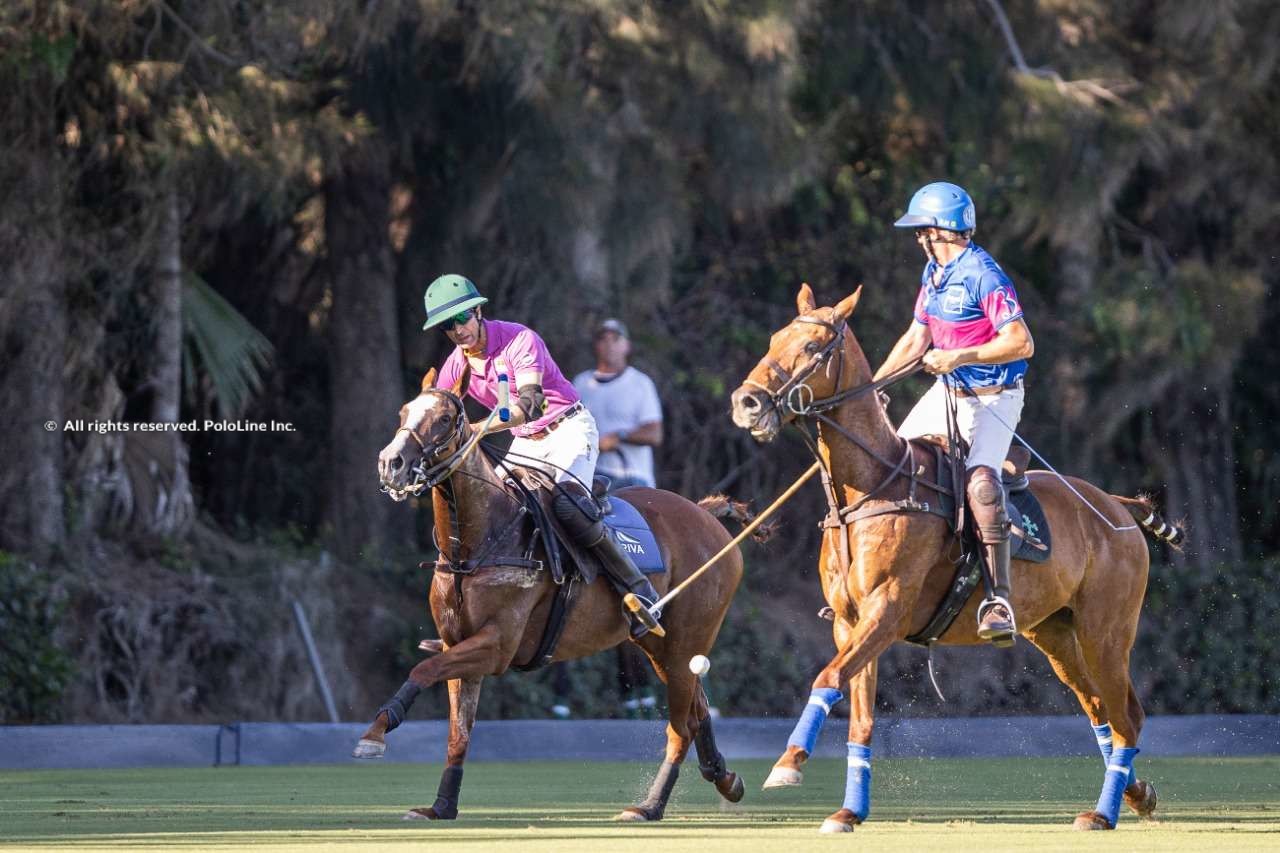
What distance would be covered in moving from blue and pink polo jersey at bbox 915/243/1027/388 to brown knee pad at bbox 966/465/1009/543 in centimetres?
49

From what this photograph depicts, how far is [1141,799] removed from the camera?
28.0ft

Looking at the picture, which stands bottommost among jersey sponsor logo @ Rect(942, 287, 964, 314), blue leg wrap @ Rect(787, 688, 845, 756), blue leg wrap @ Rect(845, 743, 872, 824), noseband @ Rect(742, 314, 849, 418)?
blue leg wrap @ Rect(845, 743, 872, 824)

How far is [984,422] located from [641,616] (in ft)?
5.78

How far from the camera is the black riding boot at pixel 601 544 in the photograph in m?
9.23

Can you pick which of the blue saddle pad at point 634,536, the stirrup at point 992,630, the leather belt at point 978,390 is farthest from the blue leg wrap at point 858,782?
the blue saddle pad at point 634,536

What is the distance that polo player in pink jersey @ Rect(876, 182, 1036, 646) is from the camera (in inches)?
320

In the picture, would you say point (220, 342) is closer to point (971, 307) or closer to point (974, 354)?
point (971, 307)

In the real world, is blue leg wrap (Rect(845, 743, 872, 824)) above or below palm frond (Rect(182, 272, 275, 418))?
above

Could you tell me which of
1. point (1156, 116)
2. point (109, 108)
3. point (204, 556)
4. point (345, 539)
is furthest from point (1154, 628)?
point (109, 108)

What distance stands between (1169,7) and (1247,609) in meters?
5.11

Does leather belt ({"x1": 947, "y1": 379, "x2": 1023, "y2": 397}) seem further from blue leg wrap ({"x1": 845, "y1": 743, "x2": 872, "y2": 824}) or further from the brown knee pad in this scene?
blue leg wrap ({"x1": 845, "y1": 743, "x2": 872, "y2": 824})

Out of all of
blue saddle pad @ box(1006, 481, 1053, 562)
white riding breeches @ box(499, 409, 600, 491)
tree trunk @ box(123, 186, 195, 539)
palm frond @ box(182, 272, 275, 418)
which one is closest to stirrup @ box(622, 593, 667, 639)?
white riding breeches @ box(499, 409, 600, 491)

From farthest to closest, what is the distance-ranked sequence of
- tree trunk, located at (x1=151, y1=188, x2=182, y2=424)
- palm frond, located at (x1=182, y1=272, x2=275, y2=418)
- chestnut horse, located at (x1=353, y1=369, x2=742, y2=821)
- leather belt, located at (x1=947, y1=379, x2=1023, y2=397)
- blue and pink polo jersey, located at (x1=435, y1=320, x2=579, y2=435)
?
1. palm frond, located at (x1=182, y1=272, x2=275, y2=418)
2. tree trunk, located at (x1=151, y1=188, x2=182, y2=424)
3. blue and pink polo jersey, located at (x1=435, y1=320, x2=579, y2=435)
4. leather belt, located at (x1=947, y1=379, x2=1023, y2=397)
5. chestnut horse, located at (x1=353, y1=369, x2=742, y2=821)

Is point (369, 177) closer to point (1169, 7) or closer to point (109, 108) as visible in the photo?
point (109, 108)
